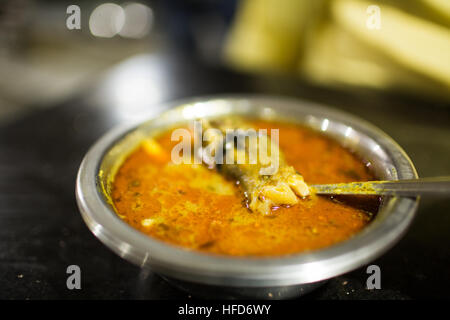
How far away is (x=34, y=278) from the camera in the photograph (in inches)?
45.1

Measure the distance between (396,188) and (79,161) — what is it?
1.37m

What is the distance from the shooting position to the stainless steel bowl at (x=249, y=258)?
2.68 ft

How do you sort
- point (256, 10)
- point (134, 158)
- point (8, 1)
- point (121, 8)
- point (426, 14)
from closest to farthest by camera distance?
point (134, 158)
point (426, 14)
point (256, 10)
point (8, 1)
point (121, 8)

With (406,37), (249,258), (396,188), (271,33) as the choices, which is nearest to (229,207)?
(249,258)

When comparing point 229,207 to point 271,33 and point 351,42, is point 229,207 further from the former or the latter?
point 271,33

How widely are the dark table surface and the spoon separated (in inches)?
10.4

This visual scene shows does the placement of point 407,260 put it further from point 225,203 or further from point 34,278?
point 34,278

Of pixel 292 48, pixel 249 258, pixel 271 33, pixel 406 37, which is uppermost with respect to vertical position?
pixel 271 33

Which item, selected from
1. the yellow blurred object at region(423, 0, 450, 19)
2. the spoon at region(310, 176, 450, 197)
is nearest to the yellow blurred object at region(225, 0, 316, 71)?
the yellow blurred object at region(423, 0, 450, 19)

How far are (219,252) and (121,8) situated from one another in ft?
24.4

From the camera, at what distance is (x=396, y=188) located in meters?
1.04

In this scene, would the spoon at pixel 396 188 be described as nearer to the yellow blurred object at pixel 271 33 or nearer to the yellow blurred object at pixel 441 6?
the yellow blurred object at pixel 441 6

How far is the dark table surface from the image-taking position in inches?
44.6
